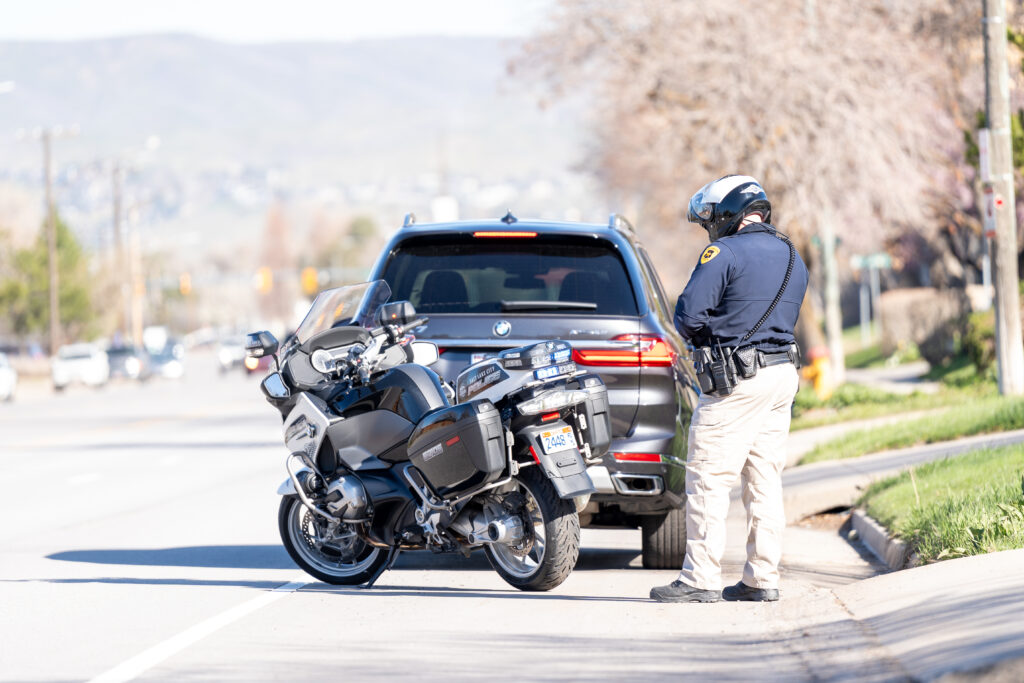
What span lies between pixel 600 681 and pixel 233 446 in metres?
17.7

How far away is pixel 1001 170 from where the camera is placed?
16.9m

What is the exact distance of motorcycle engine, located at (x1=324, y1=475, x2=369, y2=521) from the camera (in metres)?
8.82

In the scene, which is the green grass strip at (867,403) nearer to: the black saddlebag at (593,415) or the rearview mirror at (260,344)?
the black saddlebag at (593,415)

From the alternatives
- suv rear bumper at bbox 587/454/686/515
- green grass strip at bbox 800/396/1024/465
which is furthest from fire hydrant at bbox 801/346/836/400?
suv rear bumper at bbox 587/454/686/515

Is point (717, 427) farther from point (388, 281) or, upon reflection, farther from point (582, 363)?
point (388, 281)

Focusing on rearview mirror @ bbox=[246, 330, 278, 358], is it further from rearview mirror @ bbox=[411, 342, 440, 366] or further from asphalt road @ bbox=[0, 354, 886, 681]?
asphalt road @ bbox=[0, 354, 886, 681]

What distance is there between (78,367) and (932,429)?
44.9 metres

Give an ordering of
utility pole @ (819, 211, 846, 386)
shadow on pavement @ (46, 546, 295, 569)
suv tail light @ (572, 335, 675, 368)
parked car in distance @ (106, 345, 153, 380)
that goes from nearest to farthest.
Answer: suv tail light @ (572, 335, 675, 368), shadow on pavement @ (46, 546, 295, 569), utility pole @ (819, 211, 846, 386), parked car in distance @ (106, 345, 153, 380)

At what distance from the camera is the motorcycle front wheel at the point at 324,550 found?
9.39m

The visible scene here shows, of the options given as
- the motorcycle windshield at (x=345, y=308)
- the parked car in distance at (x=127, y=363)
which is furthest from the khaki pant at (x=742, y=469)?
the parked car in distance at (x=127, y=363)

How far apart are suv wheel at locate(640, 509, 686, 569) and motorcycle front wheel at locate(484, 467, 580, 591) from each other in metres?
1.30

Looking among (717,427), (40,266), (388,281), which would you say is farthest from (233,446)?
(40,266)

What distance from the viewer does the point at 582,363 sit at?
9.10m

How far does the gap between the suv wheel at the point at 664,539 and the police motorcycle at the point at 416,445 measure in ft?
4.58
